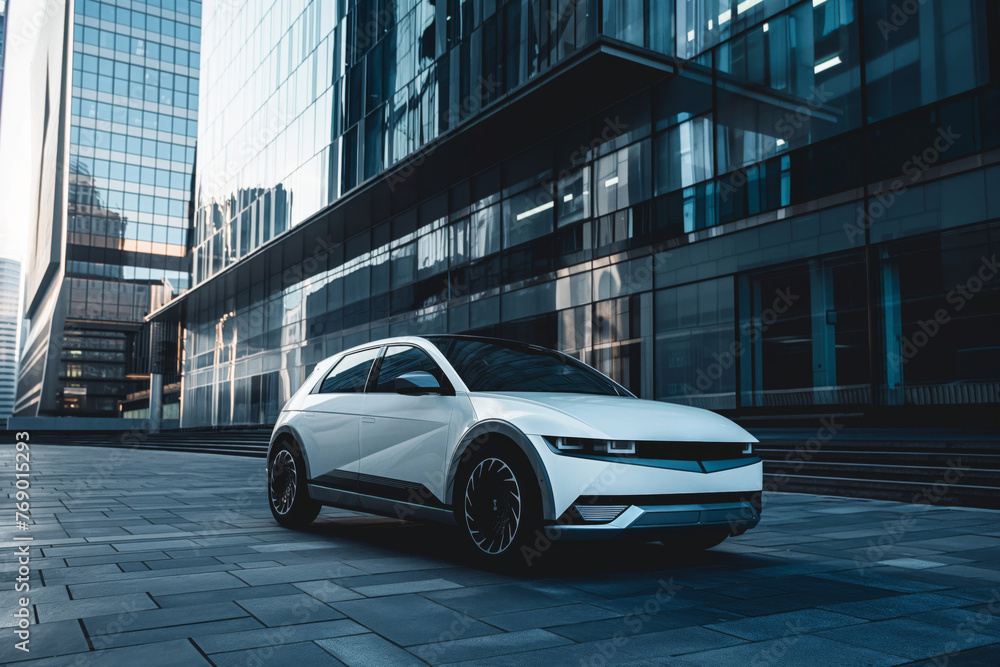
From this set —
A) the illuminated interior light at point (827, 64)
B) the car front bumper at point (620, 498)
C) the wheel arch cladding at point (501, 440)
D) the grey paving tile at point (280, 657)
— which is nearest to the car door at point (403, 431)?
the wheel arch cladding at point (501, 440)

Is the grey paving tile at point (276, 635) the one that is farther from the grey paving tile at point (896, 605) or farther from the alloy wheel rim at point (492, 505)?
the grey paving tile at point (896, 605)

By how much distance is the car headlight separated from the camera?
450cm

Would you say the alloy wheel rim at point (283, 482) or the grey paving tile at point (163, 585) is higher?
the alloy wheel rim at point (283, 482)

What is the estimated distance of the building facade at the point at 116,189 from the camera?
307ft

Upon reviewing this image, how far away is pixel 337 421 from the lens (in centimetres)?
639

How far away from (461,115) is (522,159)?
1.96 meters

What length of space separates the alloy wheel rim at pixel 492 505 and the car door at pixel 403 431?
324 millimetres

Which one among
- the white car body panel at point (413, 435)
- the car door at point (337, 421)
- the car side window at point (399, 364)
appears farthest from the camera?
the car door at point (337, 421)

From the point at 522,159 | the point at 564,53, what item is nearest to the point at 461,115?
the point at 522,159

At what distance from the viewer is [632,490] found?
4.44 metres

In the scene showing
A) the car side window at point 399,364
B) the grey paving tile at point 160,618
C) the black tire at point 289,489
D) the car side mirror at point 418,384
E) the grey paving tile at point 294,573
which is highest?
the car side window at point 399,364

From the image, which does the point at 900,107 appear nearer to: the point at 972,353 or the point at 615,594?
the point at 972,353

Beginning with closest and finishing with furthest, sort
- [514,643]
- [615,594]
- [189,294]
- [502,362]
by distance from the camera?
[514,643] < [615,594] < [502,362] < [189,294]

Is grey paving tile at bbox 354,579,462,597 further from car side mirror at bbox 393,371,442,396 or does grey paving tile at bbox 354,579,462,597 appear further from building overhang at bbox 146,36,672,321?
building overhang at bbox 146,36,672,321
